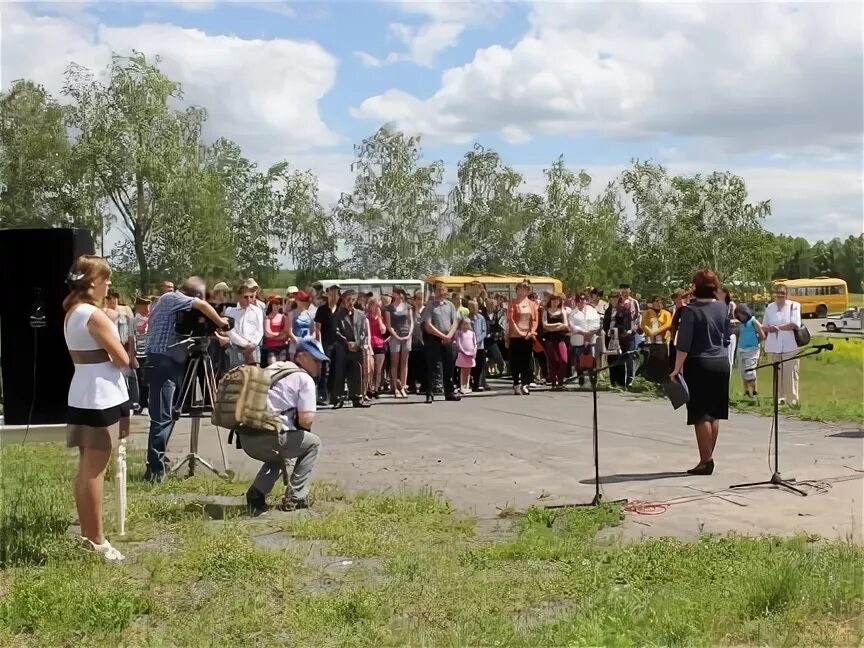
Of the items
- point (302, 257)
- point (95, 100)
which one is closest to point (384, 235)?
point (302, 257)

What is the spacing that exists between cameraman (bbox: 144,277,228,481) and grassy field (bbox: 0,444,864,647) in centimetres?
172

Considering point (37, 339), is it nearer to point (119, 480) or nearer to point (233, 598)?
point (119, 480)

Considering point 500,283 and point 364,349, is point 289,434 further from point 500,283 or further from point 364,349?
point 500,283

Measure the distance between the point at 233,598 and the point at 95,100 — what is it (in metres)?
43.3

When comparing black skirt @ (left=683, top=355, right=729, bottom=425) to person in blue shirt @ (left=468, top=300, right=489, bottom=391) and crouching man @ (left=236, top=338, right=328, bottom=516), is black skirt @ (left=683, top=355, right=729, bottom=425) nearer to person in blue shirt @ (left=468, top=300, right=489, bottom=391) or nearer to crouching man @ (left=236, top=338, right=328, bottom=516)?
crouching man @ (left=236, top=338, right=328, bottom=516)

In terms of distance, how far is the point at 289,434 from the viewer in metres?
7.76

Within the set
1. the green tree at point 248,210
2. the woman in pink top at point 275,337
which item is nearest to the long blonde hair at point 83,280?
the woman in pink top at point 275,337

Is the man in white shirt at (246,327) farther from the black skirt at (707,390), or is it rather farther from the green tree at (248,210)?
the green tree at (248,210)

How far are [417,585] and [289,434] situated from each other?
2.38 metres

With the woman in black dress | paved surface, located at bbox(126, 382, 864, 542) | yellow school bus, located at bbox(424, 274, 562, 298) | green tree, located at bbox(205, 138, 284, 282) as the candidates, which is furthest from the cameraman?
green tree, located at bbox(205, 138, 284, 282)

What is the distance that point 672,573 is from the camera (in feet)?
18.9

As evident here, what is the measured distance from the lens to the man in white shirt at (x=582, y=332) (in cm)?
1806

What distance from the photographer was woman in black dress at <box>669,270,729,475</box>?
358 inches

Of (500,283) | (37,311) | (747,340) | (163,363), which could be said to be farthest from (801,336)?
(500,283)
